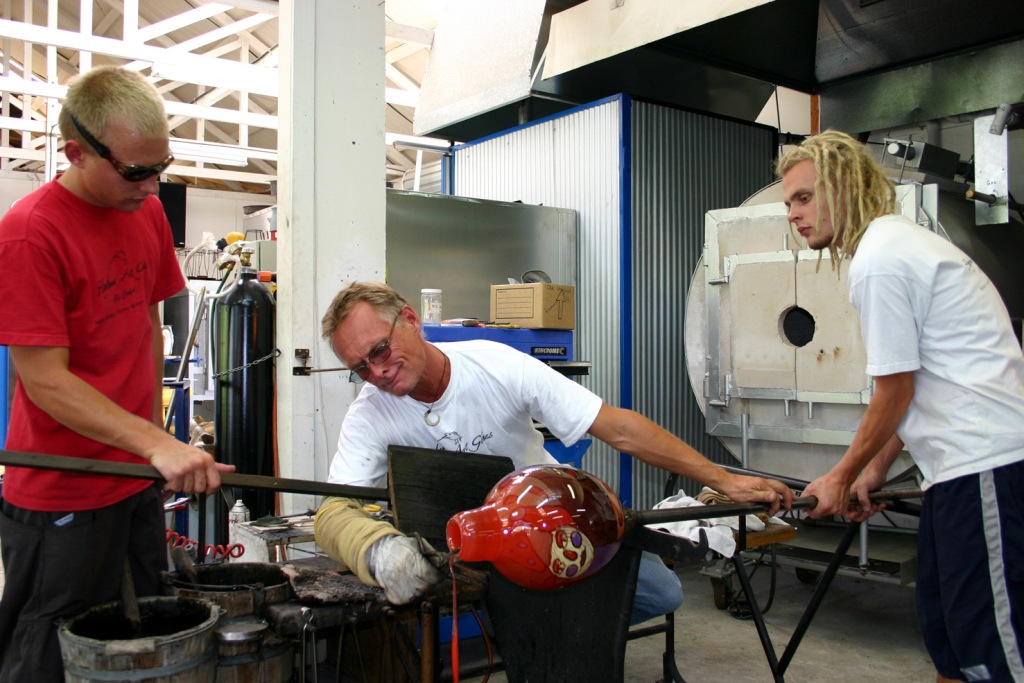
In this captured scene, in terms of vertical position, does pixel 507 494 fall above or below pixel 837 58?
below

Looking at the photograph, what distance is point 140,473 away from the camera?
1462 mm

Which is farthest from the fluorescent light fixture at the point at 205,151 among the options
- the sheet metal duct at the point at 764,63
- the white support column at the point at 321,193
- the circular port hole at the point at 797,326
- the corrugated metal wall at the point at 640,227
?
the circular port hole at the point at 797,326

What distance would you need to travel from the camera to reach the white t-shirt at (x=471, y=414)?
79.2 inches

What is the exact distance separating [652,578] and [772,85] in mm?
4266

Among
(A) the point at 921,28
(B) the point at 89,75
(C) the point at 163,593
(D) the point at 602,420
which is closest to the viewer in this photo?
(B) the point at 89,75

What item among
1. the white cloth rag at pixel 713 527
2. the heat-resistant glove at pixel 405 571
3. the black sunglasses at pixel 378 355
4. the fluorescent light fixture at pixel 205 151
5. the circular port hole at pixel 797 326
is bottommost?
the white cloth rag at pixel 713 527

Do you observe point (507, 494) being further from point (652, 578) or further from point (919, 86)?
point (919, 86)

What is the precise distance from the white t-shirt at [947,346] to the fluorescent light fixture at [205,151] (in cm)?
722

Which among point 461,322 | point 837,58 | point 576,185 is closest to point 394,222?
point 461,322

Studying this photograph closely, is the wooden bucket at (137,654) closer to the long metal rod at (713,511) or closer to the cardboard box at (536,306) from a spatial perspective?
the long metal rod at (713,511)

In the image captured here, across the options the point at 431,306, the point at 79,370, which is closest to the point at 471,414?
the point at 79,370

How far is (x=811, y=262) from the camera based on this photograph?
3.43m

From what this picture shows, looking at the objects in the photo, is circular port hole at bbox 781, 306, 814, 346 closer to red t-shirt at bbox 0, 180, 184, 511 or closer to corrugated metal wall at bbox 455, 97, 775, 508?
corrugated metal wall at bbox 455, 97, 775, 508

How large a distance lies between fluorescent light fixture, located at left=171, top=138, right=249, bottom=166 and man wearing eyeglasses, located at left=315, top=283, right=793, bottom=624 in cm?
649
